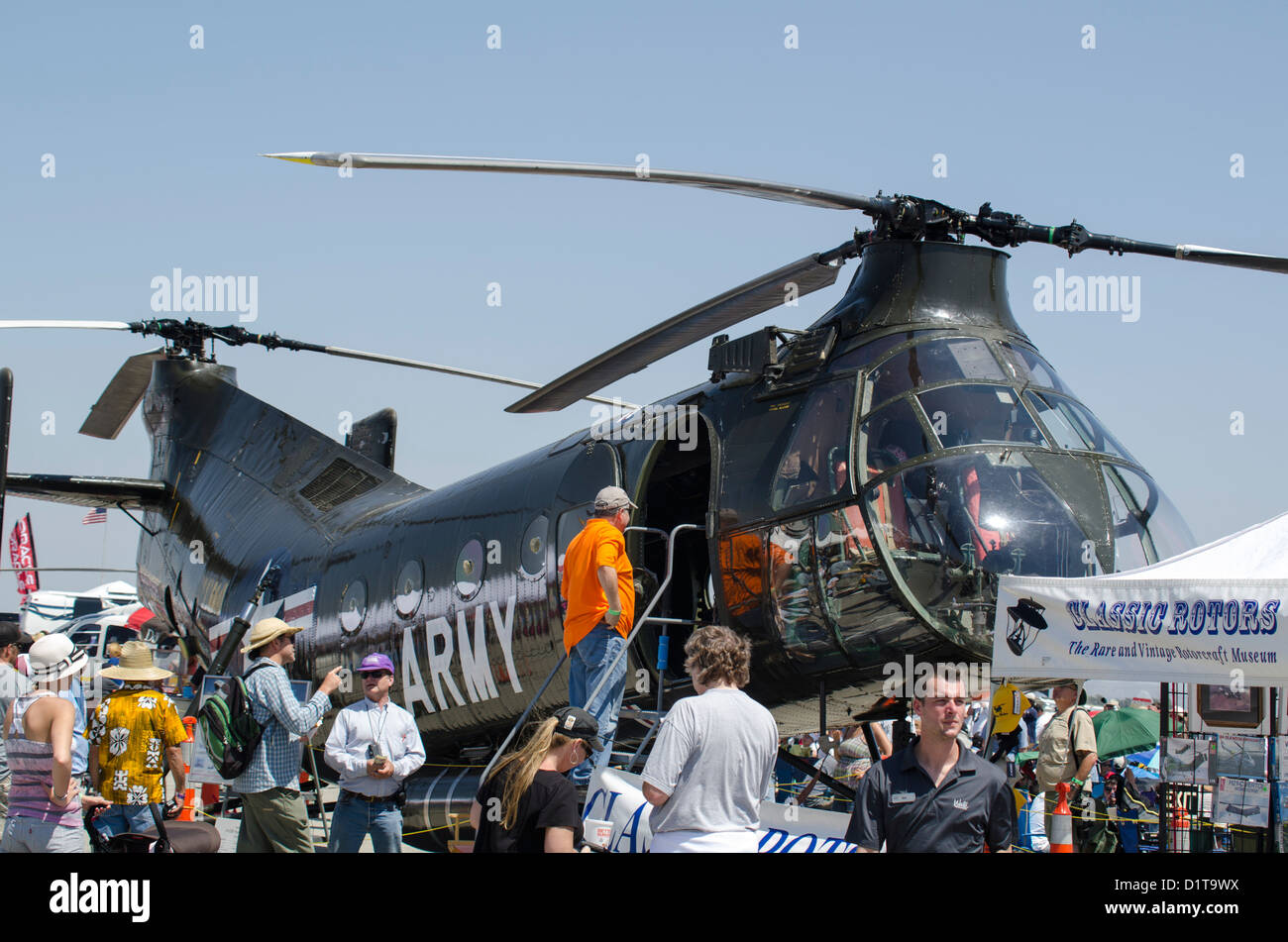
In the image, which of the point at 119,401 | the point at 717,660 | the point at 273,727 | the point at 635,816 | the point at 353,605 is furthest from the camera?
the point at 119,401

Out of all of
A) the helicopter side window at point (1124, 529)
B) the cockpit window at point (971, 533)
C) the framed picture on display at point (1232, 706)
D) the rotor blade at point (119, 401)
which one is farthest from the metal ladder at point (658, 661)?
the rotor blade at point (119, 401)

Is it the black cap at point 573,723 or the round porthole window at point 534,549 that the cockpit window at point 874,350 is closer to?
the round porthole window at point 534,549

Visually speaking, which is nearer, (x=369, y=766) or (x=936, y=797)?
(x=936, y=797)

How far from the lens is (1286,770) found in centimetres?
893

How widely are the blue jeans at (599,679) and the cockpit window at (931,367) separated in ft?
7.25

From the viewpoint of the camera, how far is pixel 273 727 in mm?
6785

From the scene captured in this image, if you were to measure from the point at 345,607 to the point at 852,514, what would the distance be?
6.52 metres

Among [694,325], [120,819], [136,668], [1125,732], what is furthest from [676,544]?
[1125,732]

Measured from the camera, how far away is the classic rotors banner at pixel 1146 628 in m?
7.05

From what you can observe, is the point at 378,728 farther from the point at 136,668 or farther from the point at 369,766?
the point at 136,668

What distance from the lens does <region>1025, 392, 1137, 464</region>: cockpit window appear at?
300 inches

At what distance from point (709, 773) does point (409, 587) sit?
6961 mm
